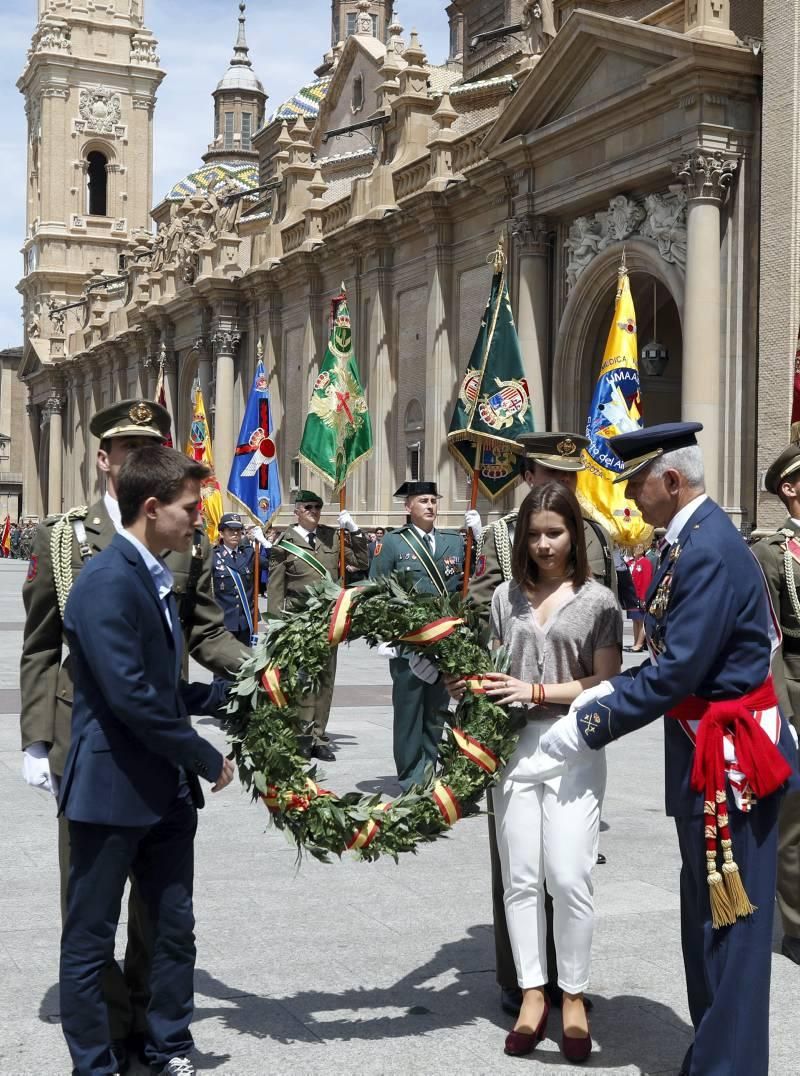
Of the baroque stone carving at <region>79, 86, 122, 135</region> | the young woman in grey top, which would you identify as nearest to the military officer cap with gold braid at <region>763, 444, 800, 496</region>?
the young woman in grey top

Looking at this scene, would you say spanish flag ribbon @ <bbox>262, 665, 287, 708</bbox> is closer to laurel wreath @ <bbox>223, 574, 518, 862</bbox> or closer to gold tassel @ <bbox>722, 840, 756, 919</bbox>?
laurel wreath @ <bbox>223, 574, 518, 862</bbox>

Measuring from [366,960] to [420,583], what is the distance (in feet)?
9.85

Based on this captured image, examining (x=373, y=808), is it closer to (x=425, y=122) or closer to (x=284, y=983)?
(x=284, y=983)

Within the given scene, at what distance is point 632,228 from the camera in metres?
21.9

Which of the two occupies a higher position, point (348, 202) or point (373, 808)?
point (348, 202)

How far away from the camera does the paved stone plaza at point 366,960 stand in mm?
4469

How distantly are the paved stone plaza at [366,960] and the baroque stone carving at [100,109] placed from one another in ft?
246

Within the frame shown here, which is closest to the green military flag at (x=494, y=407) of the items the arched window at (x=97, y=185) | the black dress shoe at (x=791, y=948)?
the black dress shoe at (x=791, y=948)

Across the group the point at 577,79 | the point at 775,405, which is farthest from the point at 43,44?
the point at 775,405

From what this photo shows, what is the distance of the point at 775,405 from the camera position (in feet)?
61.7

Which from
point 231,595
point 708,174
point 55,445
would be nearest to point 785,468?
point 231,595

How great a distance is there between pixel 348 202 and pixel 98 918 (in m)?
31.0

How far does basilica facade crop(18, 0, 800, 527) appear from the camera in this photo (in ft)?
63.9

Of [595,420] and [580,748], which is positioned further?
[595,420]
